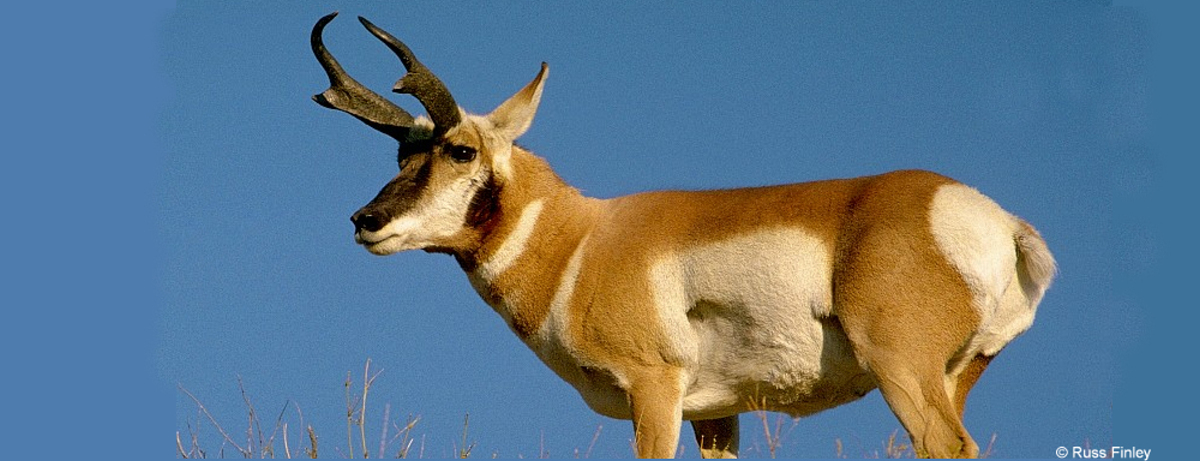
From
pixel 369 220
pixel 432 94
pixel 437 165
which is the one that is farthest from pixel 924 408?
pixel 432 94

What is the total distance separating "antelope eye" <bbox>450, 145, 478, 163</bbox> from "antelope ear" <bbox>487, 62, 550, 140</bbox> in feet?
1.21

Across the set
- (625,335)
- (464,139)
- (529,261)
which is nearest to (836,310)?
(625,335)

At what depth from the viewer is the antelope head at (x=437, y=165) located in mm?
11266

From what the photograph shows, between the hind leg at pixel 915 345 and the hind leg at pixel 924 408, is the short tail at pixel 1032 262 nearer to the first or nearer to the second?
the hind leg at pixel 915 345

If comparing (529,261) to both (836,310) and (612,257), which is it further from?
(836,310)

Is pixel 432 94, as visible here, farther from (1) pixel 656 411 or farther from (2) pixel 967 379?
(2) pixel 967 379

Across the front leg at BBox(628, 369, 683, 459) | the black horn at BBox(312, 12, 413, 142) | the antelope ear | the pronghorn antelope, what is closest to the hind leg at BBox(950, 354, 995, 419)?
the pronghorn antelope

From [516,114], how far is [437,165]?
81 cm

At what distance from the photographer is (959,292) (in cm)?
998

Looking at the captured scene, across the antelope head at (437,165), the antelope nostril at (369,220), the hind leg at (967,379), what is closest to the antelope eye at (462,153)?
the antelope head at (437,165)

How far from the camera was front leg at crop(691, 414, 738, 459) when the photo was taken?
12.2 metres

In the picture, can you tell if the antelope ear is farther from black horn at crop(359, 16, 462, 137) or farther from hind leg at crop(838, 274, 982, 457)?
hind leg at crop(838, 274, 982, 457)

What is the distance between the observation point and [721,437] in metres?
12.2

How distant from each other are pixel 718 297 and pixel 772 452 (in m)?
1.45
